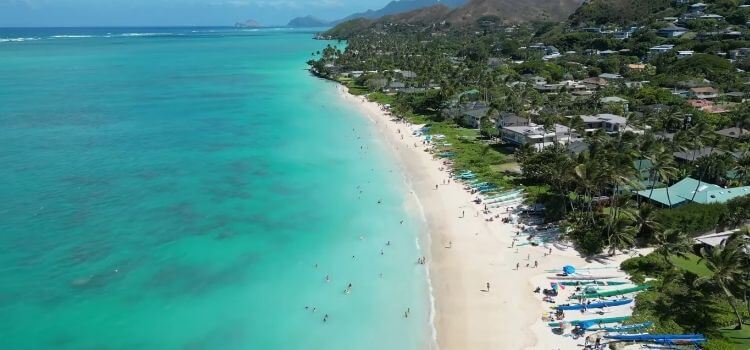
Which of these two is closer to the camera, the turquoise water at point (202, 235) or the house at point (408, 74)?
the turquoise water at point (202, 235)

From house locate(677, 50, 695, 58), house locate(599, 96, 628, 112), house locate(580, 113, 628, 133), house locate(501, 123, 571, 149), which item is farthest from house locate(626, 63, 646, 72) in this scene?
house locate(501, 123, 571, 149)

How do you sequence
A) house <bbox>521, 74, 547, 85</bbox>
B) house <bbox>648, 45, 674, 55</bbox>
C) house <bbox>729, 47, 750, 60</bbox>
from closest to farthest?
house <bbox>521, 74, 547, 85</bbox> → house <bbox>729, 47, 750, 60</bbox> → house <bbox>648, 45, 674, 55</bbox>

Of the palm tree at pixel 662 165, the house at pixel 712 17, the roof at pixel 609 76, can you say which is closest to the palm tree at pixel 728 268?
the palm tree at pixel 662 165

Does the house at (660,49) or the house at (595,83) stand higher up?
the house at (660,49)

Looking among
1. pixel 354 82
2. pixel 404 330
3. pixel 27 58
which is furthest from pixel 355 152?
pixel 27 58

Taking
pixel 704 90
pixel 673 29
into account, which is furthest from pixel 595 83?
pixel 673 29

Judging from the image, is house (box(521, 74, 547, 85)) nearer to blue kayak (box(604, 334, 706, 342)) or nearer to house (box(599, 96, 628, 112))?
house (box(599, 96, 628, 112))

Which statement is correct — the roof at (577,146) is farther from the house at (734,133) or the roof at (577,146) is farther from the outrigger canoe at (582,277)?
the outrigger canoe at (582,277)
